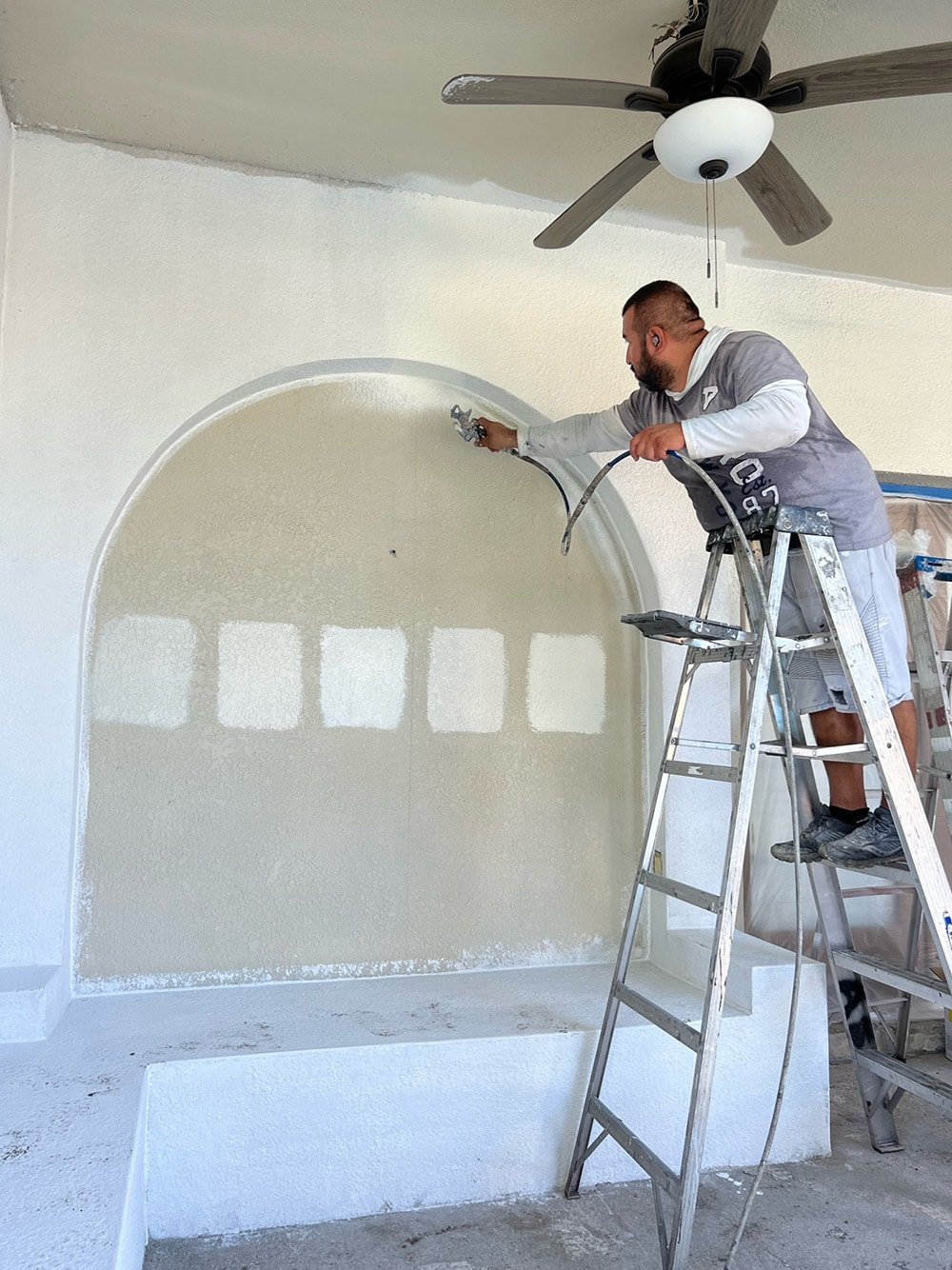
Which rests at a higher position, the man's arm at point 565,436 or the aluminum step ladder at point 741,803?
the man's arm at point 565,436

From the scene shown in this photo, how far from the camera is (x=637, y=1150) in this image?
75.2 inches

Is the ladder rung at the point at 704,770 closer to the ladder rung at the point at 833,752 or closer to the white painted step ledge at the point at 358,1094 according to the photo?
the ladder rung at the point at 833,752

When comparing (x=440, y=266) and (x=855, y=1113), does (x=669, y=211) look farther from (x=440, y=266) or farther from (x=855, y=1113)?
(x=855, y=1113)

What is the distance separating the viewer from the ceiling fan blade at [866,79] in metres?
1.67

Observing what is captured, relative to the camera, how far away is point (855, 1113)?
2.72 meters

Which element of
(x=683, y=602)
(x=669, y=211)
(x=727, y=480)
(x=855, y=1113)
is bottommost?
(x=855, y=1113)

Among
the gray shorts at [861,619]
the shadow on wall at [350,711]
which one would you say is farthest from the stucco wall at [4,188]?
the gray shorts at [861,619]

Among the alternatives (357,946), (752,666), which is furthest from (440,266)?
(357,946)

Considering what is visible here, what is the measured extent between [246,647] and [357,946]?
1.00 metres

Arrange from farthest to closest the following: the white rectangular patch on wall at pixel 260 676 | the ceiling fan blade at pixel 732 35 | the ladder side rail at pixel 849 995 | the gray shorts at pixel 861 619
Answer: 1. the white rectangular patch on wall at pixel 260 676
2. the ladder side rail at pixel 849 995
3. the gray shorts at pixel 861 619
4. the ceiling fan blade at pixel 732 35

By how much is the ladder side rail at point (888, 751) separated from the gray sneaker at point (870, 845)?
0.13 m

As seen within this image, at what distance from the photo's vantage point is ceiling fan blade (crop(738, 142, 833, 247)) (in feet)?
6.91

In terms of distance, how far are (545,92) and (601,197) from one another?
1.43 feet

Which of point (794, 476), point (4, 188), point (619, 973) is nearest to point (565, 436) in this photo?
point (794, 476)
